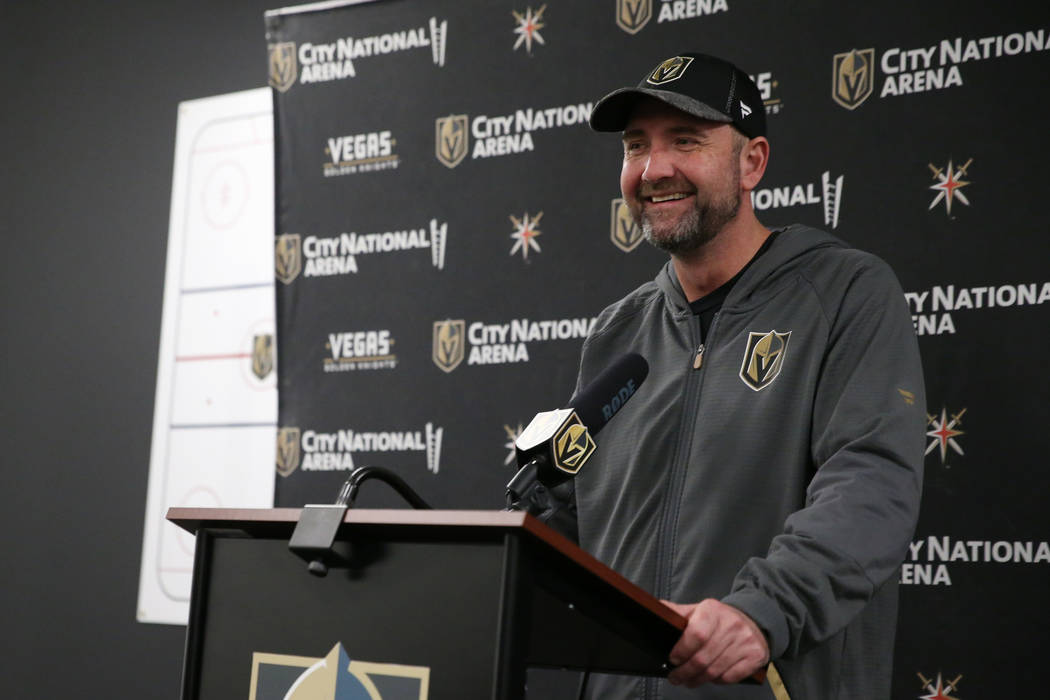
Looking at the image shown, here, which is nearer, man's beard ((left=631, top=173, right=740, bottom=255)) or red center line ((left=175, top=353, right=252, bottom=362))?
man's beard ((left=631, top=173, right=740, bottom=255))

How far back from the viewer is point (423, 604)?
1018 millimetres

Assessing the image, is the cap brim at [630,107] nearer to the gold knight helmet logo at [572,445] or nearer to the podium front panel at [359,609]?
the gold knight helmet logo at [572,445]

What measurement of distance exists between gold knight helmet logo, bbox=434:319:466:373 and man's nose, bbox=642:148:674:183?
1.12 meters

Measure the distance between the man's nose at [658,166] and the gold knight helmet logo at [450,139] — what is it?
1167 millimetres

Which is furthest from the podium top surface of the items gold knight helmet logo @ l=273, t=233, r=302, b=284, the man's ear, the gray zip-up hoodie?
gold knight helmet logo @ l=273, t=233, r=302, b=284

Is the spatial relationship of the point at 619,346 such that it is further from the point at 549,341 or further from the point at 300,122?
the point at 300,122

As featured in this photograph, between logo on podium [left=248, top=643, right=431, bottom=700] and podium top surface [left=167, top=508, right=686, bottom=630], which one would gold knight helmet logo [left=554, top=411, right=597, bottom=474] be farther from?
logo on podium [left=248, top=643, right=431, bottom=700]

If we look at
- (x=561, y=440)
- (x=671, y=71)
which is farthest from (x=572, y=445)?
(x=671, y=71)

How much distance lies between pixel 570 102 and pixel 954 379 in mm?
1117

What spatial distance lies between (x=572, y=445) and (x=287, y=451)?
1.89m

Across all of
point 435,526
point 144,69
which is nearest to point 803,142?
point 435,526

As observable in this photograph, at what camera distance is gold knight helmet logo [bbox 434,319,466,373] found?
279 centimetres

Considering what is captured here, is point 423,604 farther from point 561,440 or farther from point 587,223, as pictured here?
point 587,223

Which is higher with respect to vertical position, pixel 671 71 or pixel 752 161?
pixel 671 71
